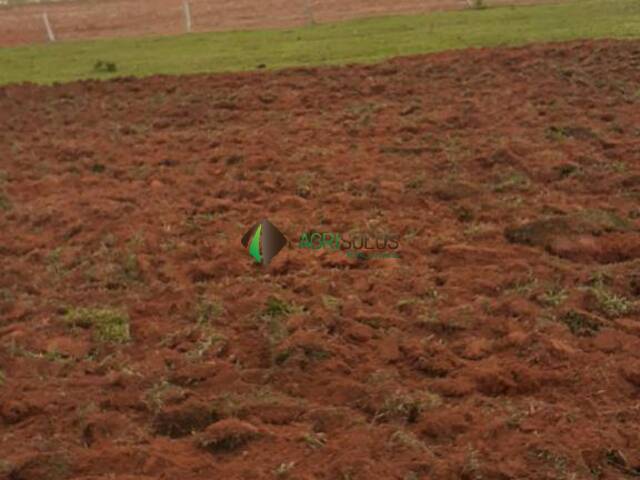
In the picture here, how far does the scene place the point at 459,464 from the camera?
3.77m

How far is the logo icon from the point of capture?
21.2 feet

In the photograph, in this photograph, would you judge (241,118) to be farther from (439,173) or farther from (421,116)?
(439,173)

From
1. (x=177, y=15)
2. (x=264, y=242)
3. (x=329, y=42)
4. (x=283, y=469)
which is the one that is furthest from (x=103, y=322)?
(x=177, y=15)

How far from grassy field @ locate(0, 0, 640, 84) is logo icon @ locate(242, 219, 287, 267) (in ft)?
25.4

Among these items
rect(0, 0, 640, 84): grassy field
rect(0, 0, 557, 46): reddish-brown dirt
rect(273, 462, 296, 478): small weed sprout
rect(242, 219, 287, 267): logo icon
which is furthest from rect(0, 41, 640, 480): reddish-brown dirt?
rect(0, 0, 557, 46): reddish-brown dirt

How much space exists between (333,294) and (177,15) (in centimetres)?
2464

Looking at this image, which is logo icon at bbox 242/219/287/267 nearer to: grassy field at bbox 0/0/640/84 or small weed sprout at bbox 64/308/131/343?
small weed sprout at bbox 64/308/131/343

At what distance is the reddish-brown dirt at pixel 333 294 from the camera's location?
13.3 feet

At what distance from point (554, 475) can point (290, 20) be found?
21.2 meters

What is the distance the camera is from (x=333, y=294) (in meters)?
5.77

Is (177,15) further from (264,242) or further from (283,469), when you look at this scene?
(283,469)

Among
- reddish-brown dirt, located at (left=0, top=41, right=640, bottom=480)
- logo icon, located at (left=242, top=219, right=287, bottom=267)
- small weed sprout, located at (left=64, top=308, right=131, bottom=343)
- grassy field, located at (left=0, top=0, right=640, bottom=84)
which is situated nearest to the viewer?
reddish-brown dirt, located at (left=0, top=41, right=640, bottom=480)

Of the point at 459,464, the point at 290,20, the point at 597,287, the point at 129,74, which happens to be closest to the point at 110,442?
the point at 459,464

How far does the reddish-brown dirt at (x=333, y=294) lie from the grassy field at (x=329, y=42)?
3978 millimetres
